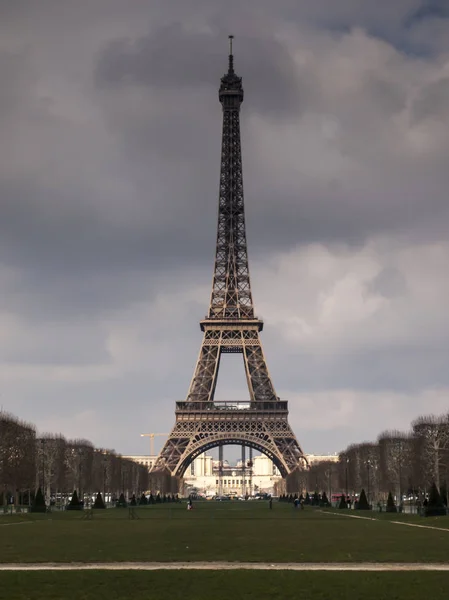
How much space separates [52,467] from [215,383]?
38285mm

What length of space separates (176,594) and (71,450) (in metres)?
114

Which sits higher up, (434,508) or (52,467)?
(52,467)

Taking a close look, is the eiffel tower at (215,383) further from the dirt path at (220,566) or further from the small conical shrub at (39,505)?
the dirt path at (220,566)

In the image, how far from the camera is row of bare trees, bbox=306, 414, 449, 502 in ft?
330

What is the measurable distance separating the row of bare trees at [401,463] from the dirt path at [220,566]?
68.1 metres

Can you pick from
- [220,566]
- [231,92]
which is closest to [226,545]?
[220,566]

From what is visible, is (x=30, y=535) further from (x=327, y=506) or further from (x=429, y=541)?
(x=327, y=506)

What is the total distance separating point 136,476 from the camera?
159 m

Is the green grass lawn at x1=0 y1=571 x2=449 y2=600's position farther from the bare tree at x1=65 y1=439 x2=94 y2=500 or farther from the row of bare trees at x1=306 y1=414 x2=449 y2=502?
the bare tree at x1=65 y1=439 x2=94 y2=500

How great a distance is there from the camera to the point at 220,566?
2866 cm

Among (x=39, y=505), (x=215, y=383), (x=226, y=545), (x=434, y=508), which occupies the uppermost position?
(x=215, y=383)

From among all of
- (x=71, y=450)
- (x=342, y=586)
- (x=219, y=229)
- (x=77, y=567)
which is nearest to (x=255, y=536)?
(x=77, y=567)

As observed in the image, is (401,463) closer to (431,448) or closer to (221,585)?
(431,448)

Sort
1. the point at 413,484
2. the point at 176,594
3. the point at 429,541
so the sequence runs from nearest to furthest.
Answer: the point at 176,594 < the point at 429,541 < the point at 413,484
